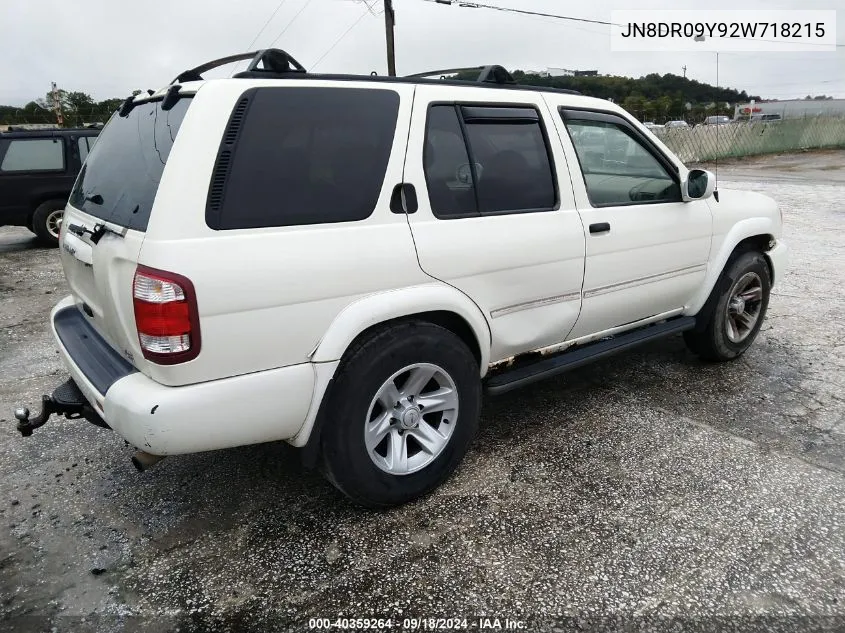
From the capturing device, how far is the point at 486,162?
3.00 metres

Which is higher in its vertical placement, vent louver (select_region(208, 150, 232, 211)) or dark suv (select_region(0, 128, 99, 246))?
dark suv (select_region(0, 128, 99, 246))

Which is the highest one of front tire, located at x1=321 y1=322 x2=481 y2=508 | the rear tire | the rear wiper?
the rear tire

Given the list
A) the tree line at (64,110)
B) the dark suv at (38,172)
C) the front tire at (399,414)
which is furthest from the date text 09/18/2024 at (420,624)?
the tree line at (64,110)

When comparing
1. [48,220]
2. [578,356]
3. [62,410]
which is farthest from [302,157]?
[48,220]

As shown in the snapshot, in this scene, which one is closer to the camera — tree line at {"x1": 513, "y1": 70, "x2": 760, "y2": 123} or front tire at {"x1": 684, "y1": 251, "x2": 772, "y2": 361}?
front tire at {"x1": 684, "y1": 251, "x2": 772, "y2": 361}

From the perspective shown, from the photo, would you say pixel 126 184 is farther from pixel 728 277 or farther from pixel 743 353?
pixel 743 353

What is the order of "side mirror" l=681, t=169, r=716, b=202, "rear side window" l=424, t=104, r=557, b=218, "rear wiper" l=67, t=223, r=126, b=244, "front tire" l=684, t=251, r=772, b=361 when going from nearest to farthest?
"rear wiper" l=67, t=223, r=126, b=244, "rear side window" l=424, t=104, r=557, b=218, "side mirror" l=681, t=169, r=716, b=202, "front tire" l=684, t=251, r=772, b=361

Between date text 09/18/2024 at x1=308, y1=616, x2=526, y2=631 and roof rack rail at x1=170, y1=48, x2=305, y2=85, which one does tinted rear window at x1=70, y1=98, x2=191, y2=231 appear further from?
date text 09/18/2024 at x1=308, y1=616, x2=526, y2=631

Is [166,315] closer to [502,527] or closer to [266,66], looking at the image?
[266,66]

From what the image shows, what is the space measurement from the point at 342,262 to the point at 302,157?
0.43 metres

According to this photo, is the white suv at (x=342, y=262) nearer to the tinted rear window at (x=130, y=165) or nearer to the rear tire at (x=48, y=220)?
the tinted rear window at (x=130, y=165)

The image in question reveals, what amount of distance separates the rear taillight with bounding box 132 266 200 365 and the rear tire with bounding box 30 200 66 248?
337 inches

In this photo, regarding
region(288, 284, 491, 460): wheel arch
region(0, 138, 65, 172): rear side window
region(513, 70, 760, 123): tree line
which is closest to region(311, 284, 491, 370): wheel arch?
region(288, 284, 491, 460): wheel arch

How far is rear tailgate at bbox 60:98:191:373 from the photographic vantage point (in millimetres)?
2330
